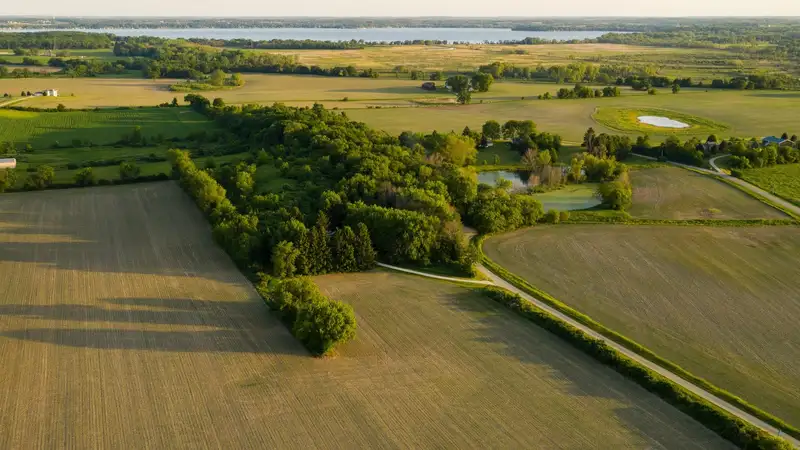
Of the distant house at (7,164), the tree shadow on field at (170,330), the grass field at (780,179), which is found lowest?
the tree shadow on field at (170,330)

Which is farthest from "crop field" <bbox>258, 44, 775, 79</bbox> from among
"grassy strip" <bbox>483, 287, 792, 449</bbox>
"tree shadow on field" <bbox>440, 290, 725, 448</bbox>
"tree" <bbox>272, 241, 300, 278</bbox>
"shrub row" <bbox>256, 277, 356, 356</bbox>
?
"shrub row" <bbox>256, 277, 356, 356</bbox>

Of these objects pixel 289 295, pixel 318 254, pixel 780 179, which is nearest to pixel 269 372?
pixel 289 295

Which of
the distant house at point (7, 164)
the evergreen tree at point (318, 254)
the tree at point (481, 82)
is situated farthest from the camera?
the tree at point (481, 82)

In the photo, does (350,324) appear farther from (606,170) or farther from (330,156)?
(606,170)

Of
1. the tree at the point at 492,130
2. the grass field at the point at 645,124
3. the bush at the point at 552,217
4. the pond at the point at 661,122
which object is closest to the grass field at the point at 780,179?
the grass field at the point at 645,124

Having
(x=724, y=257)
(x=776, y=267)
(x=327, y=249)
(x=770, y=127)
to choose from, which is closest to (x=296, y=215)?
(x=327, y=249)

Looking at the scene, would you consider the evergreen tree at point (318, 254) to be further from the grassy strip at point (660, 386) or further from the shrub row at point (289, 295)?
the grassy strip at point (660, 386)

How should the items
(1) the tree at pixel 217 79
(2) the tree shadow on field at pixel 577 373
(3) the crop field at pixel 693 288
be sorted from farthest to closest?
(1) the tree at pixel 217 79, (3) the crop field at pixel 693 288, (2) the tree shadow on field at pixel 577 373
